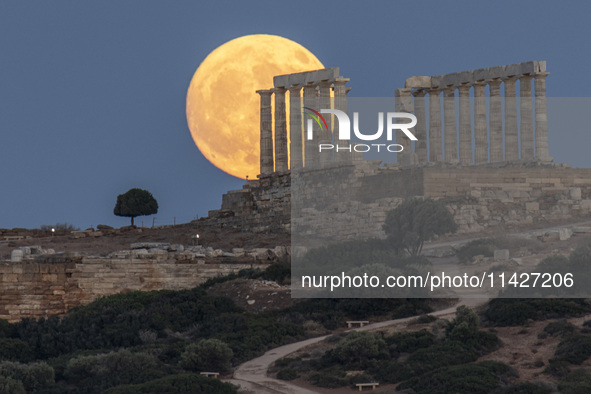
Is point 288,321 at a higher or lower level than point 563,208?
lower

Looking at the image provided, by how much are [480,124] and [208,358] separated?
34742mm

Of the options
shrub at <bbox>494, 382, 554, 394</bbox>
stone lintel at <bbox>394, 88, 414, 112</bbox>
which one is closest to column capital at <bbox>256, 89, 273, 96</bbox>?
stone lintel at <bbox>394, 88, 414, 112</bbox>

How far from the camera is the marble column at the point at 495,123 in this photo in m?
69.4

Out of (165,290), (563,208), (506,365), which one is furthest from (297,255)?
(506,365)

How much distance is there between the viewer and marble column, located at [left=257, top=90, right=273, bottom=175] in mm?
70688

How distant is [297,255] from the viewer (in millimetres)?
54250

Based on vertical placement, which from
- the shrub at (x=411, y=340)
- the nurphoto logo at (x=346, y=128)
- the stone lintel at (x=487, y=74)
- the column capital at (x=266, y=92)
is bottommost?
the shrub at (x=411, y=340)

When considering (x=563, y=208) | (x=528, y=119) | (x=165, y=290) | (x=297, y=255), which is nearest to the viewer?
(x=165, y=290)

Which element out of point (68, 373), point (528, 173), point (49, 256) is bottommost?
point (68, 373)

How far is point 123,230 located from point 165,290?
22651mm

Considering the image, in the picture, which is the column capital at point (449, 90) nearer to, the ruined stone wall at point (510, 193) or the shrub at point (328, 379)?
the ruined stone wall at point (510, 193)

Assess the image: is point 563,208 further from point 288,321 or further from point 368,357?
point 368,357

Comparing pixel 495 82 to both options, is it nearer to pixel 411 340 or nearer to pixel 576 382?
pixel 411 340

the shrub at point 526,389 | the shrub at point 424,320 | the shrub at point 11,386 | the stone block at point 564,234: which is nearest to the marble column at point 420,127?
the stone block at point 564,234
